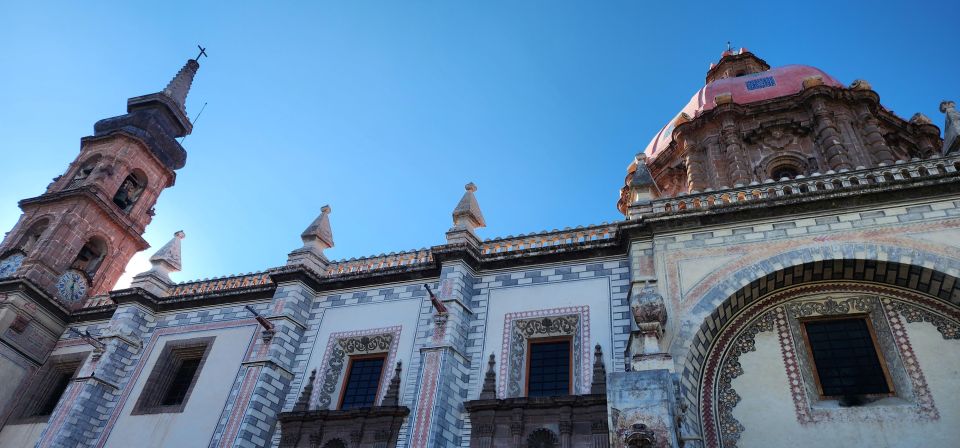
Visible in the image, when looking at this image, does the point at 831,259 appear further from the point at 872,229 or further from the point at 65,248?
the point at 65,248

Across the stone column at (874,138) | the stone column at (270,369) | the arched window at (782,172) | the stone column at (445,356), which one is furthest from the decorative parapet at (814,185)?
the stone column at (270,369)

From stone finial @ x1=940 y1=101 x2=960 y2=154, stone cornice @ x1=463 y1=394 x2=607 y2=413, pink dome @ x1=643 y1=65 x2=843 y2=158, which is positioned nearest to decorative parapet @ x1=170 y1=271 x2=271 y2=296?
stone cornice @ x1=463 y1=394 x2=607 y2=413

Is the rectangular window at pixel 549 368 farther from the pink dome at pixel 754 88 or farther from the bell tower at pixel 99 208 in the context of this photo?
the bell tower at pixel 99 208

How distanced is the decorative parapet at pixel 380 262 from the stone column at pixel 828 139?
39.4ft

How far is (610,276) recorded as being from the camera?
1588 centimetres

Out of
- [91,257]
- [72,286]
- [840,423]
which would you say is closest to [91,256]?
[91,257]

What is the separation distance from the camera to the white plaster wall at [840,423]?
1156cm

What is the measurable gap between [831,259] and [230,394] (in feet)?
46.9

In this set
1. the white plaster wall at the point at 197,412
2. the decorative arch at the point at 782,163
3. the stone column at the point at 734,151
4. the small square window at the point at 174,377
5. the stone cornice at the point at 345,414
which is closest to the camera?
the stone cornice at the point at 345,414

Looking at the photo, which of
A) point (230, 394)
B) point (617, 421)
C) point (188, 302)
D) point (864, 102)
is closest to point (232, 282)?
point (188, 302)

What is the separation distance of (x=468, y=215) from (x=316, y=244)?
188 inches

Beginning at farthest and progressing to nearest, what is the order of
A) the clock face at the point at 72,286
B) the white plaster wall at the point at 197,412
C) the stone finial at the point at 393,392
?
the clock face at the point at 72,286 < the white plaster wall at the point at 197,412 < the stone finial at the point at 393,392

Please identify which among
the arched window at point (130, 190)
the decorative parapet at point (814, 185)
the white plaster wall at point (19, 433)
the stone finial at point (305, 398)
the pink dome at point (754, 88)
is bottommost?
the white plaster wall at point (19, 433)

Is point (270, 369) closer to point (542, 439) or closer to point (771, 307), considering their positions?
point (542, 439)
